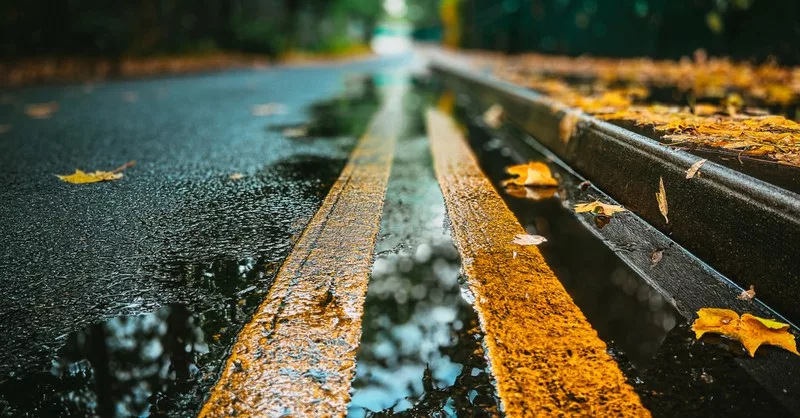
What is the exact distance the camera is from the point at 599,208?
2594mm

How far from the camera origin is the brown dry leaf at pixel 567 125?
3.55 meters

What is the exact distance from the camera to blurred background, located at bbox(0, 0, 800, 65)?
26.3 feet

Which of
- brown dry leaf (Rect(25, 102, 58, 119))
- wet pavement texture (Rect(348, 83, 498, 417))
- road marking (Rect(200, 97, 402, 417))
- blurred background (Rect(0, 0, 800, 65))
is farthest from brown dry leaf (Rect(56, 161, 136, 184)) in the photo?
blurred background (Rect(0, 0, 800, 65))

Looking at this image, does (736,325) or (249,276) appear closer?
(736,325)

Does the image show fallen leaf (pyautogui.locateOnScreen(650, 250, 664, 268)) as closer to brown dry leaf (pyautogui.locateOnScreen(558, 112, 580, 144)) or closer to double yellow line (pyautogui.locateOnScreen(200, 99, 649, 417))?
double yellow line (pyautogui.locateOnScreen(200, 99, 649, 417))

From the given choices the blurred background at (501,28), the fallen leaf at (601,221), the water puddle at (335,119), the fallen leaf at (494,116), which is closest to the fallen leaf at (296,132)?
Answer: the water puddle at (335,119)

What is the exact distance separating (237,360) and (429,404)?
46 cm

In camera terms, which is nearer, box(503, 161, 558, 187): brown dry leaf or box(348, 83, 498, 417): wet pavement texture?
box(348, 83, 498, 417): wet pavement texture

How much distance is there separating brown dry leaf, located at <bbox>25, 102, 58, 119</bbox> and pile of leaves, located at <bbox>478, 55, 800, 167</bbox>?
4.91 meters

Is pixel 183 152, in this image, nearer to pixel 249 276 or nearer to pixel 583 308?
pixel 249 276

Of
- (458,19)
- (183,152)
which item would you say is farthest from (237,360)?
(458,19)

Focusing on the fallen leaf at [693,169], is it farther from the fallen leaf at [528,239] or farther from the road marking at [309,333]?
the road marking at [309,333]

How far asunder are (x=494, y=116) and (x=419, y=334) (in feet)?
16.6

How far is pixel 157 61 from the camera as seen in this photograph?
13539 mm
